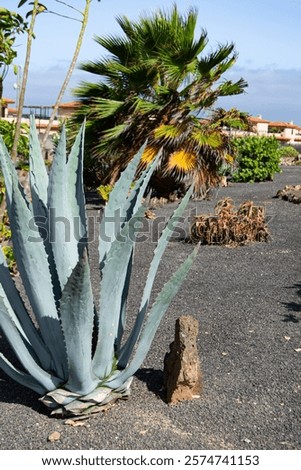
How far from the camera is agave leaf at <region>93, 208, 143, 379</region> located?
9.00ft

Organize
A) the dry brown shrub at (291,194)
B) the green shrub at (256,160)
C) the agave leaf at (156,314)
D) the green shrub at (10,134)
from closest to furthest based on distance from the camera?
the agave leaf at (156,314) → the green shrub at (10,134) → the dry brown shrub at (291,194) → the green shrub at (256,160)

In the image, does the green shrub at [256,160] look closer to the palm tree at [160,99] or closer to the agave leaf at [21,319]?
the palm tree at [160,99]

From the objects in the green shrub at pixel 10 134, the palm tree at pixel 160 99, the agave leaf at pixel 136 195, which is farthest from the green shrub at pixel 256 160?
the agave leaf at pixel 136 195

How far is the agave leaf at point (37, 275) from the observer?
273 centimetres

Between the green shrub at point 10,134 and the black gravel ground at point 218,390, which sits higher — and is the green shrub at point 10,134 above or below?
above

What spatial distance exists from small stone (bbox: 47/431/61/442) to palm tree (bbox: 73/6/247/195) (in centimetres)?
823

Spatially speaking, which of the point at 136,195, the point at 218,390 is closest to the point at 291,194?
the point at 218,390

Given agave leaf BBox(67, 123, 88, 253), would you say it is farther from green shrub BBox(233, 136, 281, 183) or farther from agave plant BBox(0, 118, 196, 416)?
green shrub BBox(233, 136, 281, 183)

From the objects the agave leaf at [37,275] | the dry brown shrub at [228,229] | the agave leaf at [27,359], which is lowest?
the dry brown shrub at [228,229]

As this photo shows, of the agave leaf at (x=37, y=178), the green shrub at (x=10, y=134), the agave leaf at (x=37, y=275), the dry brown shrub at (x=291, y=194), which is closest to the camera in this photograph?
the agave leaf at (x=37, y=275)

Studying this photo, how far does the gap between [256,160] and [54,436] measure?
43.2 ft

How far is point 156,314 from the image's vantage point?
2.93m

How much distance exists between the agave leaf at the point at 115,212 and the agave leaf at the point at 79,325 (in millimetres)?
421

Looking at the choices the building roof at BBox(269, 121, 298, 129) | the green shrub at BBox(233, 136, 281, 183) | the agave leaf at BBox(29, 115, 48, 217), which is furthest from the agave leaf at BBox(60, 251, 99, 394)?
the building roof at BBox(269, 121, 298, 129)
